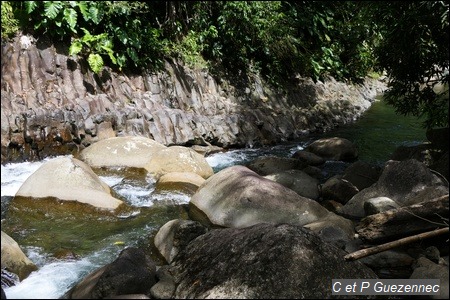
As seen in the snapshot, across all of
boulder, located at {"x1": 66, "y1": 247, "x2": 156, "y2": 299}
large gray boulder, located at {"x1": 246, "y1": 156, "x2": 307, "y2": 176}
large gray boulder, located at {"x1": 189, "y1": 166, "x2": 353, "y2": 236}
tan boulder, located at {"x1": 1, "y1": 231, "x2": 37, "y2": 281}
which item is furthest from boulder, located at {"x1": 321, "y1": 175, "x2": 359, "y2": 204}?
tan boulder, located at {"x1": 1, "y1": 231, "x2": 37, "y2": 281}

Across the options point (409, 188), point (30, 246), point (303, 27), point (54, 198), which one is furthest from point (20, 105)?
point (303, 27)

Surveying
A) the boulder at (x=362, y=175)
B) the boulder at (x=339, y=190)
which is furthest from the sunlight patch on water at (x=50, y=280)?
the boulder at (x=362, y=175)

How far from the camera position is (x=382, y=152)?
11.8m

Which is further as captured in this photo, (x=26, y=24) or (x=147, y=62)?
(x=147, y=62)

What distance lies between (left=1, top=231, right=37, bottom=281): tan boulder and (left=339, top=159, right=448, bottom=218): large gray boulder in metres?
4.43

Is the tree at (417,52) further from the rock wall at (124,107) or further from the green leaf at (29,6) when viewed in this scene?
the green leaf at (29,6)

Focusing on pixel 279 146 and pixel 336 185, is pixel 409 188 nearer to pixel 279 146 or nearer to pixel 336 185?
pixel 336 185

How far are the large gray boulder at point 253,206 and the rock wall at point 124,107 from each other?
13.7 feet

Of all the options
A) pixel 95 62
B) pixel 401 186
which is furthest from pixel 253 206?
pixel 95 62

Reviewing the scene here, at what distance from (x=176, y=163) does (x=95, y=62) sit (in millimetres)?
3696

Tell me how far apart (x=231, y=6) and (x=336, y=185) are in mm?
A: 8197

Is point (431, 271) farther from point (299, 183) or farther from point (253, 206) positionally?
point (299, 183)

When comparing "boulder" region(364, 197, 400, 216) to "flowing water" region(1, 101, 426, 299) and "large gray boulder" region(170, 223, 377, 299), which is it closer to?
"large gray boulder" region(170, 223, 377, 299)

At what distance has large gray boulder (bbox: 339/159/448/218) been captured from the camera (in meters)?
6.39
